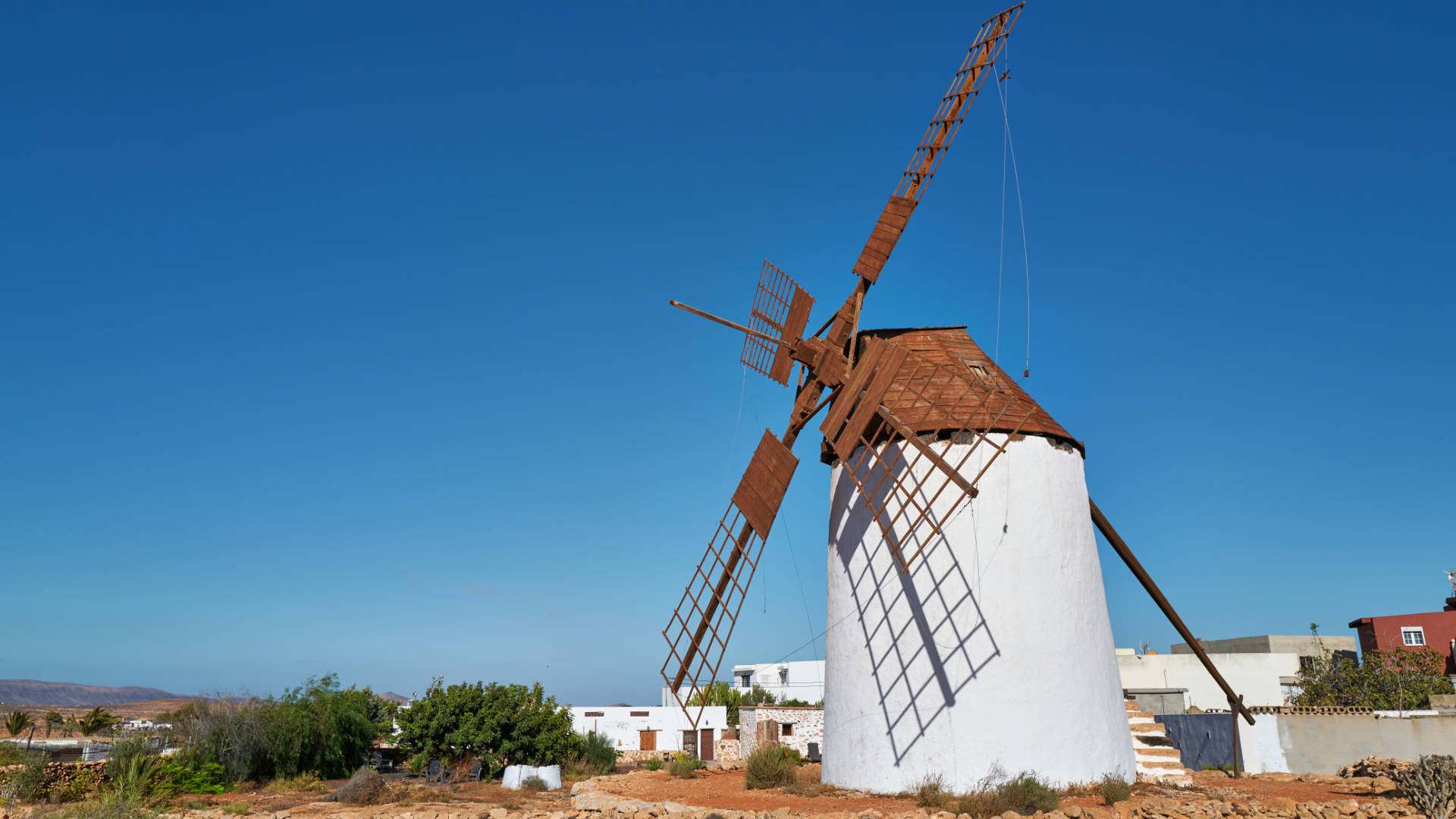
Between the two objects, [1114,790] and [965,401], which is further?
[965,401]

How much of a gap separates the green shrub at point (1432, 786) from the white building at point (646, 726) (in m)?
21.7

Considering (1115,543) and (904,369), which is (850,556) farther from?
(1115,543)

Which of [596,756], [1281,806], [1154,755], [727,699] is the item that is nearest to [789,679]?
[727,699]

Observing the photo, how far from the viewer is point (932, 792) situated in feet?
34.8

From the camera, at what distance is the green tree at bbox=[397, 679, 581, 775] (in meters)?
19.5

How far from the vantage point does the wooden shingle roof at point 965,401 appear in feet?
39.1

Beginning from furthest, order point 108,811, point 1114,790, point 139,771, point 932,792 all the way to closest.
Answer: point 139,771 < point 932,792 < point 108,811 < point 1114,790

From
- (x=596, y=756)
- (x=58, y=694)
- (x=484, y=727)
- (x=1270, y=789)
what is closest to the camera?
(x=1270, y=789)

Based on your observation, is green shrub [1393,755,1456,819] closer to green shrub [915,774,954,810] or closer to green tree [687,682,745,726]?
green shrub [915,774,954,810]

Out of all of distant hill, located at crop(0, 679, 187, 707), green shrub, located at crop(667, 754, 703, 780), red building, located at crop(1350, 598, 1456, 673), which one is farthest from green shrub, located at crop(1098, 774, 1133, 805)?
distant hill, located at crop(0, 679, 187, 707)

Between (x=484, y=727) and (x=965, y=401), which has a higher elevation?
(x=965, y=401)

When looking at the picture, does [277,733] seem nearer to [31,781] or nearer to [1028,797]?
[31,781]

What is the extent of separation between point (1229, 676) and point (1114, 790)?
80.8 feet

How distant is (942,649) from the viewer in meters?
11.3
